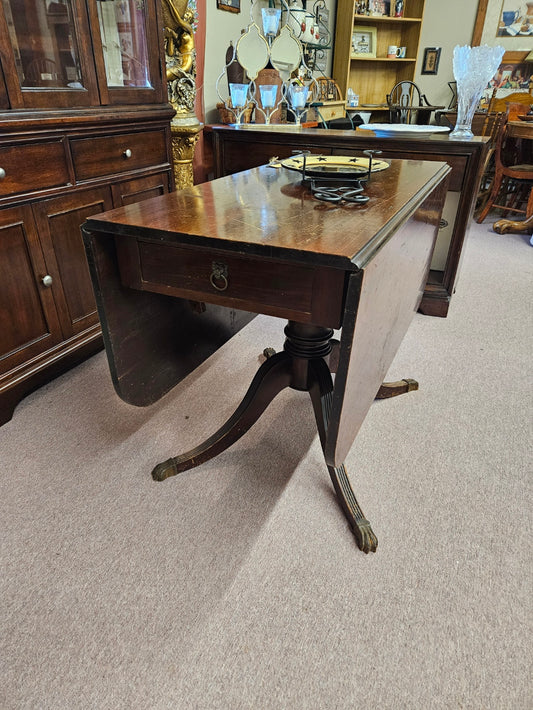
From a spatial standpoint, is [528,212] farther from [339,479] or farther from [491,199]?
[339,479]

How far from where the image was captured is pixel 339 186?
1.16 meters

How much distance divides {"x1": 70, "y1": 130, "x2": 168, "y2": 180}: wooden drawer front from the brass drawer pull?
3.11 feet

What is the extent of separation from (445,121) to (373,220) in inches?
186

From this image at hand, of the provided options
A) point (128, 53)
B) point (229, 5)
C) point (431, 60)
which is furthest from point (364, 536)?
point (431, 60)

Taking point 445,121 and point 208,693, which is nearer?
point 208,693

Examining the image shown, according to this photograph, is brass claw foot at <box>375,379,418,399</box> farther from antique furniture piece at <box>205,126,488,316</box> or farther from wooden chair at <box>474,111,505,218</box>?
wooden chair at <box>474,111,505,218</box>

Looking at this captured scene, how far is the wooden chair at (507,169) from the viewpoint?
3707 mm

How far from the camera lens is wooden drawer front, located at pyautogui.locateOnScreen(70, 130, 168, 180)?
1512mm

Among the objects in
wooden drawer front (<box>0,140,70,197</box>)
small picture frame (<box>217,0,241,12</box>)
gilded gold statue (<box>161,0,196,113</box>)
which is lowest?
wooden drawer front (<box>0,140,70,197</box>)

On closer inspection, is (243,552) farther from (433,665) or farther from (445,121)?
(445,121)

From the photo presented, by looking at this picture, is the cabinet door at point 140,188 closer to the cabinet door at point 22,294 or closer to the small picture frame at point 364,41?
the cabinet door at point 22,294

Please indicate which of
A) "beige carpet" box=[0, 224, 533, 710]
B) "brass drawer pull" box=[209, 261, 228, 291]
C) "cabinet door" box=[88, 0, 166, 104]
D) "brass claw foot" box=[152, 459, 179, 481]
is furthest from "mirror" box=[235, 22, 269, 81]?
"brass claw foot" box=[152, 459, 179, 481]

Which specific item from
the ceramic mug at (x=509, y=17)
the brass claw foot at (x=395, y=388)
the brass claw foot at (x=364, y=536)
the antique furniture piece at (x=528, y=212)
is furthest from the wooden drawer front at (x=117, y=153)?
the ceramic mug at (x=509, y=17)

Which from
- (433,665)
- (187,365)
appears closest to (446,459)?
(433,665)
